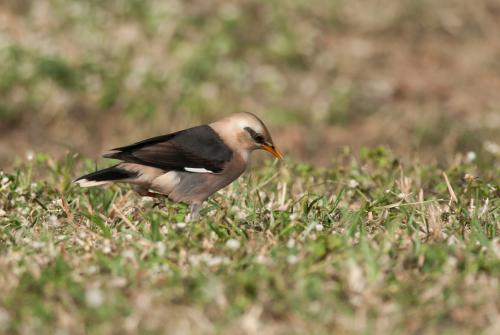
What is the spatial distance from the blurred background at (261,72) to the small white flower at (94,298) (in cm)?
620

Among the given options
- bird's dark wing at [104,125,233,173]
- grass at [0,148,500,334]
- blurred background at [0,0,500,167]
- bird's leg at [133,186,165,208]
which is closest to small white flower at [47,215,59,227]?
grass at [0,148,500,334]

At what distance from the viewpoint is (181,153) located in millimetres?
6996

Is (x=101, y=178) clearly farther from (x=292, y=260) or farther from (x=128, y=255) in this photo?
(x=292, y=260)

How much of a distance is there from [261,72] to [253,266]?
8.37m

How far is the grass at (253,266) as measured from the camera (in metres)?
4.57

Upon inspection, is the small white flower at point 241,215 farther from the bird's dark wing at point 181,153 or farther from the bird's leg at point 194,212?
the bird's dark wing at point 181,153

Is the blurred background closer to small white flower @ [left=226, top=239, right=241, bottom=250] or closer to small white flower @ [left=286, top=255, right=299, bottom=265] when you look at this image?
small white flower @ [left=226, top=239, right=241, bottom=250]

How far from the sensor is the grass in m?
4.57

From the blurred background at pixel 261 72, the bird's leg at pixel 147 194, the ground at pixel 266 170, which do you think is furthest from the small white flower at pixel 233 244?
the blurred background at pixel 261 72

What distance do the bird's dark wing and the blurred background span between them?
3871mm

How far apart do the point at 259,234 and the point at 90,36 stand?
7.94m

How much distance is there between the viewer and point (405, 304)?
4.75 meters

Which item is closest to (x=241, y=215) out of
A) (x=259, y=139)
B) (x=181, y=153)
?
(x=181, y=153)

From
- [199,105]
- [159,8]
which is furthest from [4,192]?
[159,8]
